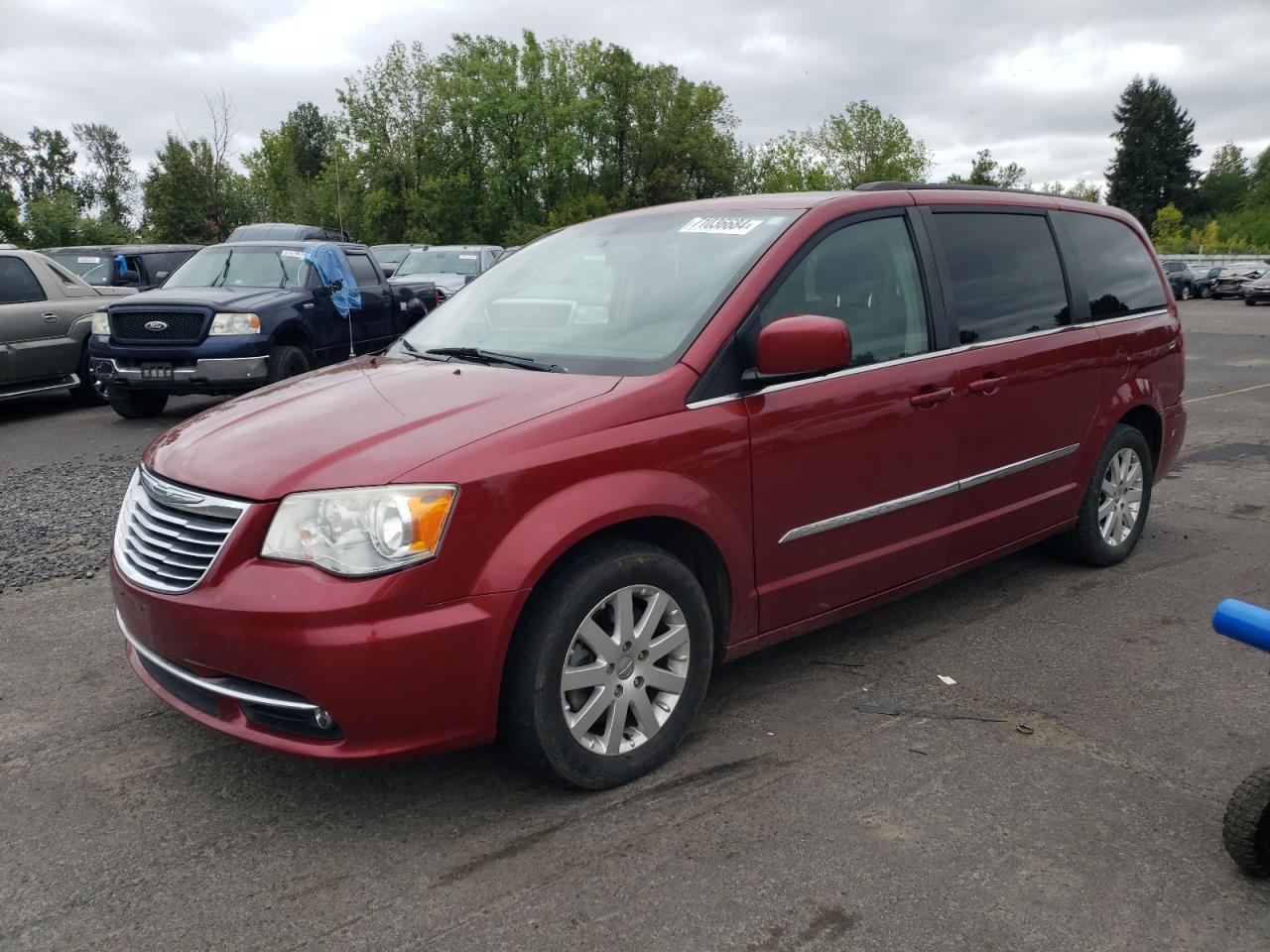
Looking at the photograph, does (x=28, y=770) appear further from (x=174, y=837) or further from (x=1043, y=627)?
(x=1043, y=627)

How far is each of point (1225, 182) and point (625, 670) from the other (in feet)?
353

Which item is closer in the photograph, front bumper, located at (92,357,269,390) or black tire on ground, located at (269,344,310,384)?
front bumper, located at (92,357,269,390)

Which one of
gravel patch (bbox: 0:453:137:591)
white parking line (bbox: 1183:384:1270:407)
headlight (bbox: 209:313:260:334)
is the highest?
headlight (bbox: 209:313:260:334)

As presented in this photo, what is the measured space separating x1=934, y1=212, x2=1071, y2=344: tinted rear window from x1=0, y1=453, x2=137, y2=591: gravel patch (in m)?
4.38

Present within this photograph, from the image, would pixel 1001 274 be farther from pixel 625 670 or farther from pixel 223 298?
pixel 223 298

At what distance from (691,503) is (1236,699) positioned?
2152 mm

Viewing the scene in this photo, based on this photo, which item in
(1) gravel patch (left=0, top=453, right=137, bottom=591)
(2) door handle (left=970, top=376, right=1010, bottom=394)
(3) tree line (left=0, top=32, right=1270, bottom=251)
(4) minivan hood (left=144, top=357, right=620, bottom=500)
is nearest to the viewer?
(4) minivan hood (left=144, top=357, right=620, bottom=500)

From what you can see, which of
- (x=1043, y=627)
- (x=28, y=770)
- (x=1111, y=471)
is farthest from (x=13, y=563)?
(x=1111, y=471)

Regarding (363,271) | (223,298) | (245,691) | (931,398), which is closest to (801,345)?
(931,398)

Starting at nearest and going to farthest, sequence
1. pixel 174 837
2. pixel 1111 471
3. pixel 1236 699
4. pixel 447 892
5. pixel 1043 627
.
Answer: pixel 447 892, pixel 174 837, pixel 1236 699, pixel 1043 627, pixel 1111 471

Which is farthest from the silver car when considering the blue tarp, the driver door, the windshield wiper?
the driver door

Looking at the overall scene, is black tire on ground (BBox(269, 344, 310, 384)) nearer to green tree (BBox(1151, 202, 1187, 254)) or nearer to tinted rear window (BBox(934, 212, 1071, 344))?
tinted rear window (BBox(934, 212, 1071, 344))

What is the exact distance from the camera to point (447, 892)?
275 cm

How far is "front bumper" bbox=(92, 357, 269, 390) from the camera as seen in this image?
10031 mm
